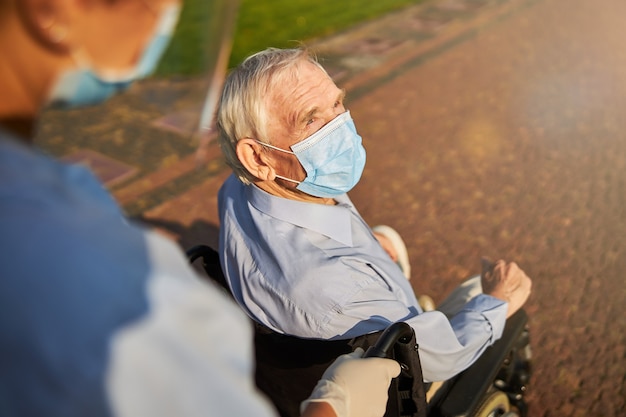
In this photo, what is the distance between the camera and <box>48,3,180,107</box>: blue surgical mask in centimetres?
80

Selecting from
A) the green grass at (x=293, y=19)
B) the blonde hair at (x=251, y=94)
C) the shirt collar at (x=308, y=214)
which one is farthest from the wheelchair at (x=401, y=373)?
the green grass at (x=293, y=19)

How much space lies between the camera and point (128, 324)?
26.0 inches

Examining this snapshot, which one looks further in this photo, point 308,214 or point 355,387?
point 308,214

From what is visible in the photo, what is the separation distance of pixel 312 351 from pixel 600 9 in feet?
25.6

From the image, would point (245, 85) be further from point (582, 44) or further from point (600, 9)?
point (600, 9)

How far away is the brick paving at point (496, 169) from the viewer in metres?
3.17

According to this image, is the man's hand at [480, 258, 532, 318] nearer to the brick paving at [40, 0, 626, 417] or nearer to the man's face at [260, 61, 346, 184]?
the man's face at [260, 61, 346, 184]

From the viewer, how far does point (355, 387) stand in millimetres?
1355

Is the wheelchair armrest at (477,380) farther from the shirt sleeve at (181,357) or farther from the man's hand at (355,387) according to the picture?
the shirt sleeve at (181,357)

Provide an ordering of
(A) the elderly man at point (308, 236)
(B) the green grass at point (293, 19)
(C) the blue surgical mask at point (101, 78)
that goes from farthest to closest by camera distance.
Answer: (B) the green grass at point (293, 19), (A) the elderly man at point (308, 236), (C) the blue surgical mask at point (101, 78)

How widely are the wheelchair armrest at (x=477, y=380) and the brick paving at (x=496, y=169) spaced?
0.85 metres

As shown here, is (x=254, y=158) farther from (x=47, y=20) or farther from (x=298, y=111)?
(x=47, y=20)

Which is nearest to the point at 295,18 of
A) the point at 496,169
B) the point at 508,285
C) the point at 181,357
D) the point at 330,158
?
the point at 496,169

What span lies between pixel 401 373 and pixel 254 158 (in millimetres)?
760
